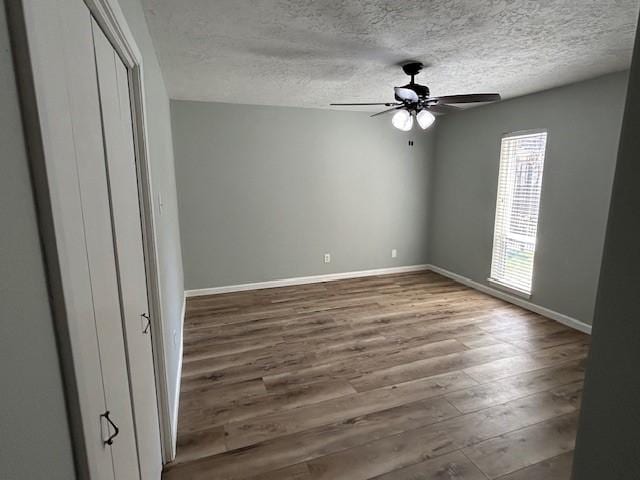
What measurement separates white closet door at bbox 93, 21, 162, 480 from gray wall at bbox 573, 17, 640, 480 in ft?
4.18

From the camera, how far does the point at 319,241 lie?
5.02m

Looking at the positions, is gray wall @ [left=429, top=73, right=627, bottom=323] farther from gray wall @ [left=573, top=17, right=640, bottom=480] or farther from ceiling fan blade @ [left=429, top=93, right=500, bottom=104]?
gray wall @ [left=573, top=17, right=640, bottom=480]

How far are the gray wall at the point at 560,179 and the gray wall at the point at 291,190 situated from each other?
931mm

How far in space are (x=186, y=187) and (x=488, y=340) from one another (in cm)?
390

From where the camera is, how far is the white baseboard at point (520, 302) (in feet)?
11.6

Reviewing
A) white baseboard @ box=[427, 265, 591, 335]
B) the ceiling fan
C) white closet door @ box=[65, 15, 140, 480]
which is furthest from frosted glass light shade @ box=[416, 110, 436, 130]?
white baseboard @ box=[427, 265, 591, 335]

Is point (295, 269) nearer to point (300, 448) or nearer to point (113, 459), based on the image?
point (300, 448)

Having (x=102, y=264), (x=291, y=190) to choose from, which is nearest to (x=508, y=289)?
(x=291, y=190)

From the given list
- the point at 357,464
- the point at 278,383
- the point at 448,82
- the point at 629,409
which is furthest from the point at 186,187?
the point at 629,409

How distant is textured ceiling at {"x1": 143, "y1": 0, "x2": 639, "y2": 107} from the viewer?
1906 mm

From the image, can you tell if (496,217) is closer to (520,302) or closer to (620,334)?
(520,302)

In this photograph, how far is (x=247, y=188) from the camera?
4527 millimetres

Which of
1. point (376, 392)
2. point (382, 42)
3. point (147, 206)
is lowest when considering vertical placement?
point (376, 392)

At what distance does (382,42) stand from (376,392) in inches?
101
